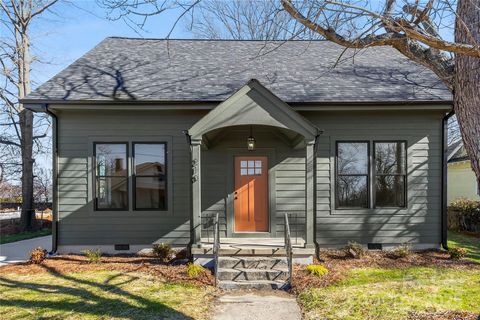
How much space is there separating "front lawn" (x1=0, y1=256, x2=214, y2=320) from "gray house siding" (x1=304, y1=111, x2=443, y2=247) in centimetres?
410

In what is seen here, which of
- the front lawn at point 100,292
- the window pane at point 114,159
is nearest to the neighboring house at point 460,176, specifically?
the window pane at point 114,159

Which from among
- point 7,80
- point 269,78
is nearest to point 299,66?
point 269,78

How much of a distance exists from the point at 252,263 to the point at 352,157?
386 cm

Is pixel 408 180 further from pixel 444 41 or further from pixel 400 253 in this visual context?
pixel 444 41

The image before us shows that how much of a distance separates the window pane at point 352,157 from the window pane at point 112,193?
17.9 feet

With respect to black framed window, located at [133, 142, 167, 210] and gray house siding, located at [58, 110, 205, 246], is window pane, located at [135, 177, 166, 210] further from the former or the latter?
gray house siding, located at [58, 110, 205, 246]

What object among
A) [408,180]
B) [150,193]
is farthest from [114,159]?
[408,180]

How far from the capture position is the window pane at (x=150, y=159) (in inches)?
345

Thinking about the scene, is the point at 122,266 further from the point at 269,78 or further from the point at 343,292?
the point at 269,78

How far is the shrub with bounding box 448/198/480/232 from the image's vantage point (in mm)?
12117

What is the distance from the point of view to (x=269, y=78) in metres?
9.49

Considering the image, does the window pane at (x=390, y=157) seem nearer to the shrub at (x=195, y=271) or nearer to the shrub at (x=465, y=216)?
the shrub at (x=195, y=271)

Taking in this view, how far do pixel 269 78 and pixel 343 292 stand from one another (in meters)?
5.88

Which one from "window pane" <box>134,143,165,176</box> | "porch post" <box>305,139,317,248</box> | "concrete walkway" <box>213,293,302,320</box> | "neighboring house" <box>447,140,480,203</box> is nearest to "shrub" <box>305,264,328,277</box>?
"porch post" <box>305,139,317,248</box>
